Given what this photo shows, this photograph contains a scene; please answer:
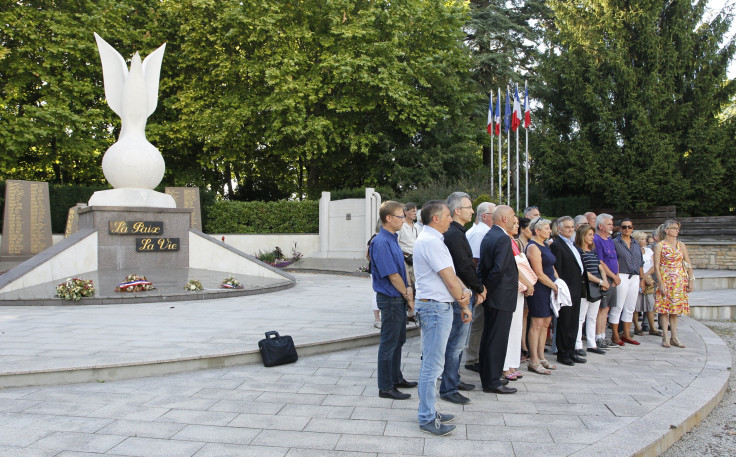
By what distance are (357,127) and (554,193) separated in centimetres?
975

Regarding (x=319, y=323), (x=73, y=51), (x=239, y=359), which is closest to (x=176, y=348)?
(x=239, y=359)

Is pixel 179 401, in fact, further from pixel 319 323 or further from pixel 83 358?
pixel 319 323

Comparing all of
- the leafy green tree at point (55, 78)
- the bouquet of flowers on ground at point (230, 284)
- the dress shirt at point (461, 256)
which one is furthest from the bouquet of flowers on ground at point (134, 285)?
the leafy green tree at point (55, 78)

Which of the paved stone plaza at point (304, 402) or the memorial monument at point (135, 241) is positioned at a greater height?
the memorial monument at point (135, 241)

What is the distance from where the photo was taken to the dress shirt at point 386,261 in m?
4.50

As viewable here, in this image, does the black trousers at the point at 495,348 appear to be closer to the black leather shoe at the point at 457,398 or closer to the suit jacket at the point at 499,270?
the suit jacket at the point at 499,270

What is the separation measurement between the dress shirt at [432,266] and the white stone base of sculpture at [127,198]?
1022 cm

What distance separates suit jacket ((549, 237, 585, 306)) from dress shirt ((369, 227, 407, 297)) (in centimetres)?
239

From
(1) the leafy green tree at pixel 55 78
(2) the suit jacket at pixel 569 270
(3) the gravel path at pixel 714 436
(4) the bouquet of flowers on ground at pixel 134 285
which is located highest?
(1) the leafy green tree at pixel 55 78

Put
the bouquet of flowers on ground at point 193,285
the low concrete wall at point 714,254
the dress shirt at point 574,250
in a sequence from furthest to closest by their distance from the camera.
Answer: the low concrete wall at point 714,254, the bouquet of flowers on ground at point 193,285, the dress shirt at point 574,250

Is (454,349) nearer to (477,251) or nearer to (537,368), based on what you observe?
(477,251)

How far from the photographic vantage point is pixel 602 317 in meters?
6.93

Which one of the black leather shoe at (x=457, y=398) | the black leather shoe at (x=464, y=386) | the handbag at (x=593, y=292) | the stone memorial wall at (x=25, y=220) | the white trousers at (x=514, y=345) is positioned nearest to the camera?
the black leather shoe at (x=457, y=398)

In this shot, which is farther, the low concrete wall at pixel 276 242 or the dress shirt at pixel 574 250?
the low concrete wall at pixel 276 242
